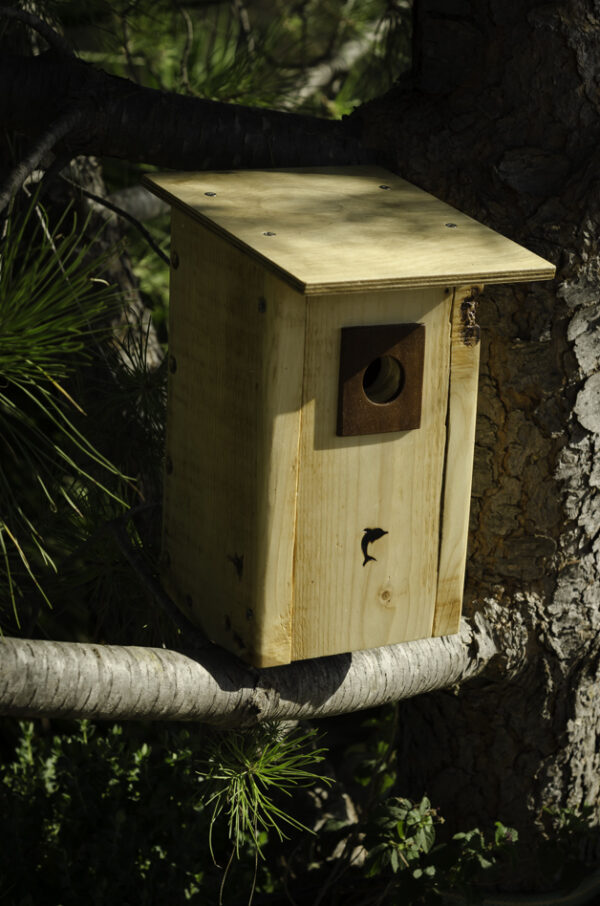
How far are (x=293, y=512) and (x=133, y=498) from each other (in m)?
0.86

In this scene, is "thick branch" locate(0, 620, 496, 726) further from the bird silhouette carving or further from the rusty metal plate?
the rusty metal plate

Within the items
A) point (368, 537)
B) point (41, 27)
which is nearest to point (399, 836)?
point (368, 537)

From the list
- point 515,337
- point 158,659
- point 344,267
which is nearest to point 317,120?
point 515,337

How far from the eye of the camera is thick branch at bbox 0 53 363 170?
1790mm

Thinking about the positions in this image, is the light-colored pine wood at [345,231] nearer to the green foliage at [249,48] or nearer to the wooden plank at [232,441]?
the wooden plank at [232,441]

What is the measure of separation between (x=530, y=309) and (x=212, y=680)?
80 centimetres

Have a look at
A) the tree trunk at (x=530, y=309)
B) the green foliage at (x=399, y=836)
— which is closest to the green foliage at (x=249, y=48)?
the tree trunk at (x=530, y=309)

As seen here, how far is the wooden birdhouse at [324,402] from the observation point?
1414 mm

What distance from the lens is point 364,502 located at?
1523 millimetres

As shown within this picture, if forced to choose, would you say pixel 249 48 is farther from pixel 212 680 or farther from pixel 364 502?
pixel 212 680

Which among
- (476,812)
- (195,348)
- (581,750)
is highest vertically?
(195,348)

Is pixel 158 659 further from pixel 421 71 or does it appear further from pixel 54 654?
pixel 421 71

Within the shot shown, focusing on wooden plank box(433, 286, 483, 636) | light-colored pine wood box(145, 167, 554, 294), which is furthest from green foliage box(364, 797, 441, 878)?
light-colored pine wood box(145, 167, 554, 294)

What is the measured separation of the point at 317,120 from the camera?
6.24 ft
